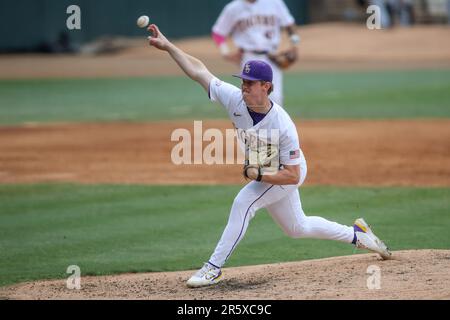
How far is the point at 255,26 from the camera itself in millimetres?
15688

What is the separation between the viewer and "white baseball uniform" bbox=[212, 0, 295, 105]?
15.7 metres

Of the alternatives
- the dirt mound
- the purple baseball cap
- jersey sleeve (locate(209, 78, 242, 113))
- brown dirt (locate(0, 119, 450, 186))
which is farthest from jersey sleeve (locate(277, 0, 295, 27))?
the purple baseball cap

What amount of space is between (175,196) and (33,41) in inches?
986

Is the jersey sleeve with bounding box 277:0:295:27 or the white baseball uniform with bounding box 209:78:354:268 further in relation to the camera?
the jersey sleeve with bounding box 277:0:295:27

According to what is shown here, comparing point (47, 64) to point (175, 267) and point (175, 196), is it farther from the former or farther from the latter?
point (175, 267)

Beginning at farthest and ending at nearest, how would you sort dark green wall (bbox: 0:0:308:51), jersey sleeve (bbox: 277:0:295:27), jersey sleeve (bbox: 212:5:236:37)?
dark green wall (bbox: 0:0:308:51), jersey sleeve (bbox: 277:0:295:27), jersey sleeve (bbox: 212:5:236:37)

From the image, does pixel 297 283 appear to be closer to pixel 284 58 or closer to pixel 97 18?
pixel 284 58

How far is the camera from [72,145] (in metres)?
16.3

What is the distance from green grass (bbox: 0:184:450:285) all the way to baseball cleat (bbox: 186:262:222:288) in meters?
1.07

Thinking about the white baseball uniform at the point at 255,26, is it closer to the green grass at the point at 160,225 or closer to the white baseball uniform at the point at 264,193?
the green grass at the point at 160,225

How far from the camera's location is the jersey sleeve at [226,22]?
1586 cm

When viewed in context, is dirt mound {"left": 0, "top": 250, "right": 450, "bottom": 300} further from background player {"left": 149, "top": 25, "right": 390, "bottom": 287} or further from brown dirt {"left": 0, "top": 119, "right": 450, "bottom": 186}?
brown dirt {"left": 0, "top": 119, "right": 450, "bottom": 186}

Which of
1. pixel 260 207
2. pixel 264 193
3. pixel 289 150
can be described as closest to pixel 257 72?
pixel 289 150

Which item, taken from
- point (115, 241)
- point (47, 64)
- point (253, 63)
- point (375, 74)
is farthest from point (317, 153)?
point (47, 64)
